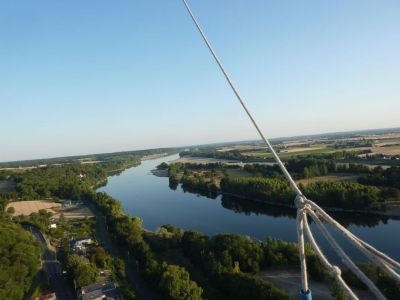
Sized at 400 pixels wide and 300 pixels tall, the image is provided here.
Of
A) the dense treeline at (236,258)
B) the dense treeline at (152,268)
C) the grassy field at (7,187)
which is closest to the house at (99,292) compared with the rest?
the dense treeline at (152,268)

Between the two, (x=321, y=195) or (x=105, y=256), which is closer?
(x=105, y=256)

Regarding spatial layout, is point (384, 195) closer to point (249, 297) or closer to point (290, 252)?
point (290, 252)

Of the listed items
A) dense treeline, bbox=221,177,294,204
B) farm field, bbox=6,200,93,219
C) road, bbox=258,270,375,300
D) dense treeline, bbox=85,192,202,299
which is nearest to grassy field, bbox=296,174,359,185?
dense treeline, bbox=221,177,294,204

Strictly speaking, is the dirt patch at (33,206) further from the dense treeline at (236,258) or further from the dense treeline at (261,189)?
the dense treeline at (236,258)

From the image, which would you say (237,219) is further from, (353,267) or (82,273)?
(353,267)

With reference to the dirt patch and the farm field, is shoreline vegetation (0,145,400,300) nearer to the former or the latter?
the farm field

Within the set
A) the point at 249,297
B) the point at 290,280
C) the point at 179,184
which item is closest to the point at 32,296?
the point at 249,297
